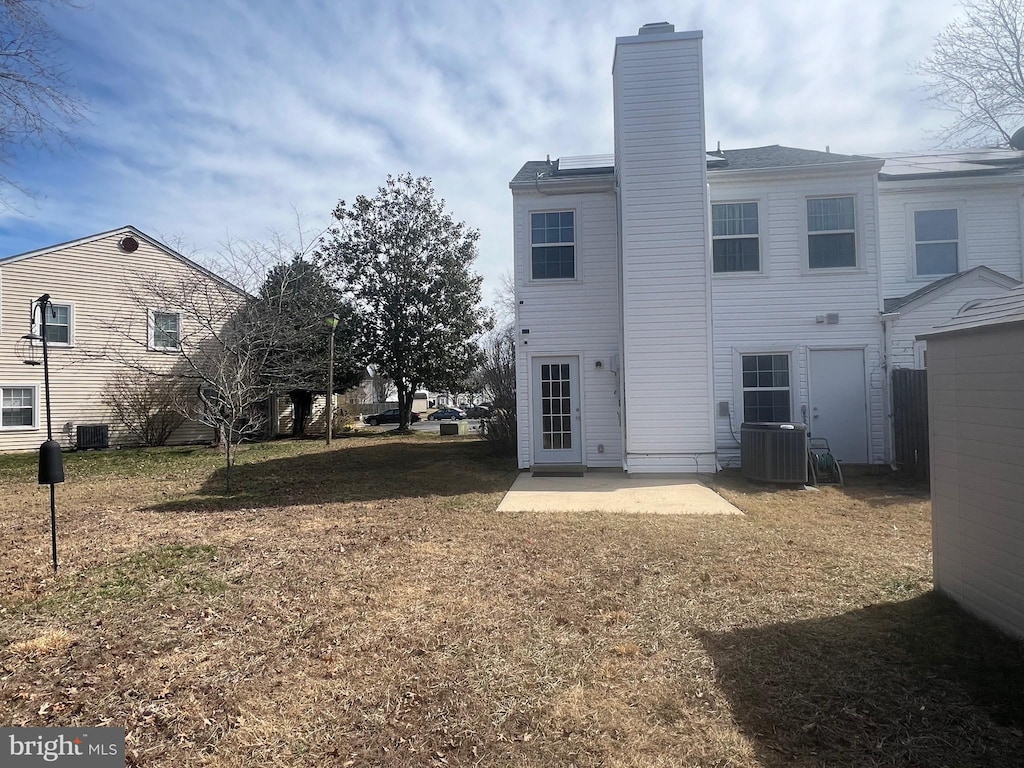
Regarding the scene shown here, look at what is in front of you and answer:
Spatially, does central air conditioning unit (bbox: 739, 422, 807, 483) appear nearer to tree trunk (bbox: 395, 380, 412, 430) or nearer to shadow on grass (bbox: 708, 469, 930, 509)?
shadow on grass (bbox: 708, 469, 930, 509)

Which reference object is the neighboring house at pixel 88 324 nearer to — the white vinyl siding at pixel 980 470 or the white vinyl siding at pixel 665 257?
the white vinyl siding at pixel 665 257

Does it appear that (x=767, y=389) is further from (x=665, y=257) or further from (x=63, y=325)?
(x=63, y=325)

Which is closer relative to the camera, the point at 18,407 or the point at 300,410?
the point at 18,407

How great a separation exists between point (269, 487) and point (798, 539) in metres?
8.19

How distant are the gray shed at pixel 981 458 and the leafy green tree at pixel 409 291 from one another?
1890 cm

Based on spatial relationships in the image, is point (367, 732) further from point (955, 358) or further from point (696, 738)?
point (955, 358)

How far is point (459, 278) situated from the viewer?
22.2 metres

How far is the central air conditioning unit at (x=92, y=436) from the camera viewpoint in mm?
16625

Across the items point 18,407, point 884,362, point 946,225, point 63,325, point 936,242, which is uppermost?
point 946,225

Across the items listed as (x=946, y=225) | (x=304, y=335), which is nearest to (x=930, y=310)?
(x=946, y=225)

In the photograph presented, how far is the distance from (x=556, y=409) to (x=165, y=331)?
47.3 ft

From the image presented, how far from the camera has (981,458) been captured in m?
3.45

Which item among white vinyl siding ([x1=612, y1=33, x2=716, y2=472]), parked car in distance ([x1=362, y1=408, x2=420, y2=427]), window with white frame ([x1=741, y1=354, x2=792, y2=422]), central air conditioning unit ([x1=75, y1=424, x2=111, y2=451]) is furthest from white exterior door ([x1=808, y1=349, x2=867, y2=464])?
parked car in distance ([x1=362, y1=408, x2=420, y2=427])

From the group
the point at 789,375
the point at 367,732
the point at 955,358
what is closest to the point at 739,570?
Answer: the point at 955,358
